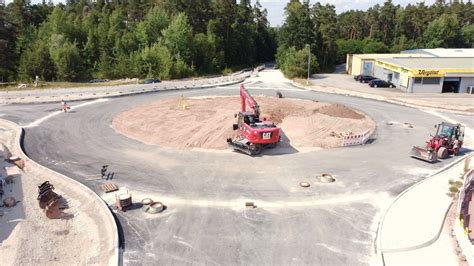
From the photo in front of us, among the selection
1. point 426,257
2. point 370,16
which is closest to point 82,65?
point 426,257

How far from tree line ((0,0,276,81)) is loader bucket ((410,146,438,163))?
48745 millimetres

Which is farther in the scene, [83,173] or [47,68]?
[47,68]

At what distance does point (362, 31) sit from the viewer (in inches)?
4437

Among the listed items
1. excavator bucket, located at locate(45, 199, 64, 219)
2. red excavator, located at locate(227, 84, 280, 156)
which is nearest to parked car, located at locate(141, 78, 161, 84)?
red excavator, located at locate(227, 84, 280, 156)

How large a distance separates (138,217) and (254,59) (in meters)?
89.4

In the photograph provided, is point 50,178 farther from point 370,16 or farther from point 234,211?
point 370,16

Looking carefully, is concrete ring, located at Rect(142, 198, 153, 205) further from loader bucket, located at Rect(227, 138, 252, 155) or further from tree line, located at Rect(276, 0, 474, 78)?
tree line, located at Rect(276, 0, 474, 78)

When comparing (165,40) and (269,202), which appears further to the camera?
(165,40)

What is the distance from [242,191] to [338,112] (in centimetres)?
1919

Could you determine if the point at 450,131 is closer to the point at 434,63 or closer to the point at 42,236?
the point at 42,236

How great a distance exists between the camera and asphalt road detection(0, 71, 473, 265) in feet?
46.2

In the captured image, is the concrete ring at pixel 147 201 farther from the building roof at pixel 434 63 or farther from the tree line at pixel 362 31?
the tree line at pixel 362 31

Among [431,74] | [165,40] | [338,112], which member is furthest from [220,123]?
[165,40]

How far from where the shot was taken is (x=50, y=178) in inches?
814
